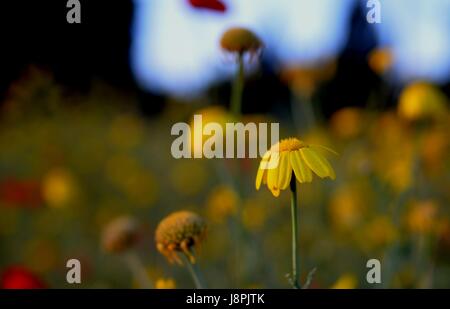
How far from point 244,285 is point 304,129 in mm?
951

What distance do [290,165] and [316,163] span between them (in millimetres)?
23

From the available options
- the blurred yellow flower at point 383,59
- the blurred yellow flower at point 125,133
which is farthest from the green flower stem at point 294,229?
the blurred yellow flower at point 125,133

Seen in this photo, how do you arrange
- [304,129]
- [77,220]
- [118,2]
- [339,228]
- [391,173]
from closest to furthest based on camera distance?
[391,173], [118,2], [339,228], [77,220], [304,129]

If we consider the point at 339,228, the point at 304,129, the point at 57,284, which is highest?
the point at 304,129

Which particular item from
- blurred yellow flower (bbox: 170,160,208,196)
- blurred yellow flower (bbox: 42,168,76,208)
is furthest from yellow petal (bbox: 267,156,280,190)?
blurred yellow flower (bbox: 170,160,208,196)

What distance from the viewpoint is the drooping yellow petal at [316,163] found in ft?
1.92

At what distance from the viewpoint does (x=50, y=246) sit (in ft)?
5.41

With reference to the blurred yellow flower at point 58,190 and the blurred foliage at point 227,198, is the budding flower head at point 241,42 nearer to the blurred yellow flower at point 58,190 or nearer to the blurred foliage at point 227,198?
the blurred foliage at point 227,198

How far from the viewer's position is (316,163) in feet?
1.95

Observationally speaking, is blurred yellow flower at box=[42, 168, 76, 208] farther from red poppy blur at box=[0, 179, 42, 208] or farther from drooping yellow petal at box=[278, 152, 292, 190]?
drooping yellow petal at box=[278, 152, 292, 190]

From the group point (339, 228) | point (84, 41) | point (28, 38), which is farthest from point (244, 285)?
point (28, 38)

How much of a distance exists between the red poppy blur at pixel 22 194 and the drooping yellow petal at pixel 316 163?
3.89ft

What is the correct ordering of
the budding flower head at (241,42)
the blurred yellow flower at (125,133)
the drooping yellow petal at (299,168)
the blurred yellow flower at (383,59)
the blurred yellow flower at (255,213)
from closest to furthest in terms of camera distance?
the drooping yellow petal at (299,168) → the budding flower head at (241,42) → the blurred yellow flower at (383,59) → the blurred yellow flower at (255,213) → the blurred yellow flower at (125,133)
